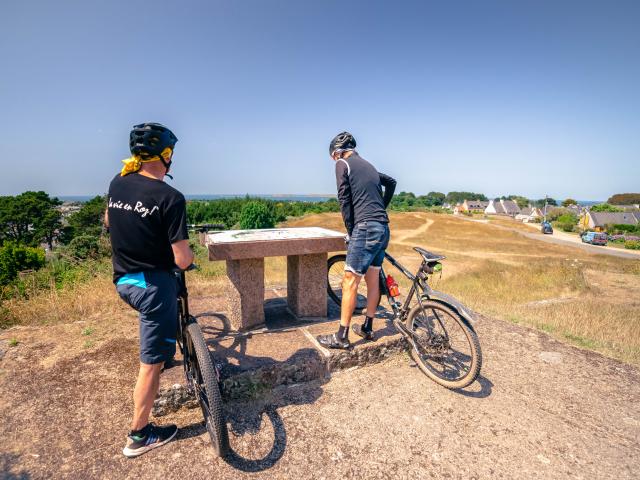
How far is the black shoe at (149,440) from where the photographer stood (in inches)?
96.7

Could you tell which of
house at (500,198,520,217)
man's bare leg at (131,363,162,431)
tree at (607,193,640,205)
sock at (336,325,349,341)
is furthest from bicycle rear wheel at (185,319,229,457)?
tree at (607,193,640,205)

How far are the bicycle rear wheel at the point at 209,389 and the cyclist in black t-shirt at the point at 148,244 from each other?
21 cm

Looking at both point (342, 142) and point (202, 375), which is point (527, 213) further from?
point (202, 375)

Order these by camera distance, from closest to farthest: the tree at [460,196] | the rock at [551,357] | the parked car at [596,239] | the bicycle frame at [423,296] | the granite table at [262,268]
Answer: the bicycle frame at [423,296] < the granite table at [262,268] < the rock at [551,357] < the parked car at [596,239] < the tree at [460,196]

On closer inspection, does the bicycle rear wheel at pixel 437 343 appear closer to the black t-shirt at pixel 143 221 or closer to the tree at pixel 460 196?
the black t-shirt at pixel 143 221

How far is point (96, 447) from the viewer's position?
8.38ft

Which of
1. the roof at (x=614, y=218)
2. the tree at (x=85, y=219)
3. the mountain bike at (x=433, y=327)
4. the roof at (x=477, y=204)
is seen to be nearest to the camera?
the mountain bike at (x=433, y=327)

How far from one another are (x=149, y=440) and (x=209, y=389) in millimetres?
776

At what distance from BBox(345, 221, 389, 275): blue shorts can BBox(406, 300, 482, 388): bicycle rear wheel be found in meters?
0.75

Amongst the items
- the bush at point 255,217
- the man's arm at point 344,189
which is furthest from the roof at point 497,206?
the man's arm at point 344,189

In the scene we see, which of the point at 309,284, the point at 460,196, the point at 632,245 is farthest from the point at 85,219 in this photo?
the point at 460,196

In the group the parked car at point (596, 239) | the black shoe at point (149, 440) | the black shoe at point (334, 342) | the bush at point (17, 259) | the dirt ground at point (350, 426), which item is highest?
the black shoe at point (334, 342)

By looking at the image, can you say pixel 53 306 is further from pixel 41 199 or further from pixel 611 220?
pixel 611 220

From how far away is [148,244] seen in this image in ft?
7.32
